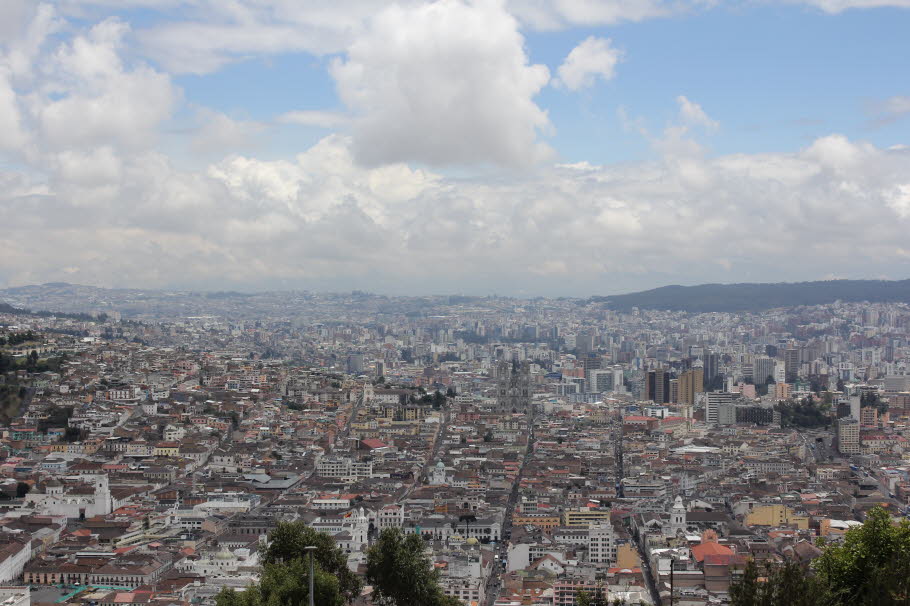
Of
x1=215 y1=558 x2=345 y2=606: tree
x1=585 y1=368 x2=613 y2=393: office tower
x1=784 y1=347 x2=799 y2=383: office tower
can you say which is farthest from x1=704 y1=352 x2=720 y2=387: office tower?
x1=215 y1=558 x2=345 y2=606: tree

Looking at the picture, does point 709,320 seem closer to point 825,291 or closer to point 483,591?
point 825,291

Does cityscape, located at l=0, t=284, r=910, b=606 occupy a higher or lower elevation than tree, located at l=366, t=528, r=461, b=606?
lower

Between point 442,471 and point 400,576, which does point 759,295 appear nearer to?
point 442,471

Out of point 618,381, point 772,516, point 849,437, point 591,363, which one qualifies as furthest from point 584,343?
point 772,516

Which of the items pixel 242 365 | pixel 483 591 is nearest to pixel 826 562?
pixel 483 591

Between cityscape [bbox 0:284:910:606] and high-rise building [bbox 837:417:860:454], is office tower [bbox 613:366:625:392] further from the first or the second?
high-rise building [bbox 837:417:860:454]

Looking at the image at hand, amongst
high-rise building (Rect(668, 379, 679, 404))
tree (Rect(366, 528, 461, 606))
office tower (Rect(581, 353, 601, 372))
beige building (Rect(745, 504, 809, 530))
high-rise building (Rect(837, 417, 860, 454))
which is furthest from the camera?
office tower (Rect(581, 353, 601, 372))
